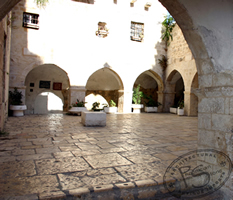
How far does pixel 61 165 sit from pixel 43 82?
12453 mm

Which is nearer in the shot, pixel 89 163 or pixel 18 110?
pixel 89 163

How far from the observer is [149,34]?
1241 centimetres

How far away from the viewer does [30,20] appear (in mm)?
10203

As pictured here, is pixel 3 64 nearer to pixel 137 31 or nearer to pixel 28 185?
pixel 28 185

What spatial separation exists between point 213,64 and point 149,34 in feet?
34.4

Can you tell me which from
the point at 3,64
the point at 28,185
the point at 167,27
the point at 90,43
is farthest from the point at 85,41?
the point at 28,185

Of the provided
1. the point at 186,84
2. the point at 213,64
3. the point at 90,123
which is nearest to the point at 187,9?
the point at 213,64

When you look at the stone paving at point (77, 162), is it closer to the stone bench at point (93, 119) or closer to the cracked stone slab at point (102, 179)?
the cracked stone slab at point (102, 179)

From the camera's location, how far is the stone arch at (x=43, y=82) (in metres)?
13.8

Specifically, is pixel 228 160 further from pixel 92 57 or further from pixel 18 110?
pixel 92 57

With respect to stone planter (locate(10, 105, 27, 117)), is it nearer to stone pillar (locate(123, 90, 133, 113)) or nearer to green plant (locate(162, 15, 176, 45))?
stone pillar (locate(123, 90, 133, 113))

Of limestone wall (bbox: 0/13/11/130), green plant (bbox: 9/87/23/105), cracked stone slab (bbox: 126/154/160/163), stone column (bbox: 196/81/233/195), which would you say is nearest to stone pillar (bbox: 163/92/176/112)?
green plant (bbox: 9/87/23/105)

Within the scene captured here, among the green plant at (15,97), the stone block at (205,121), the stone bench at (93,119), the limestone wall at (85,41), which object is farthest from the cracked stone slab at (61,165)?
the limestone wall at (85,41)

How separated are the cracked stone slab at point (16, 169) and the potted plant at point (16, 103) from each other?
681cm
